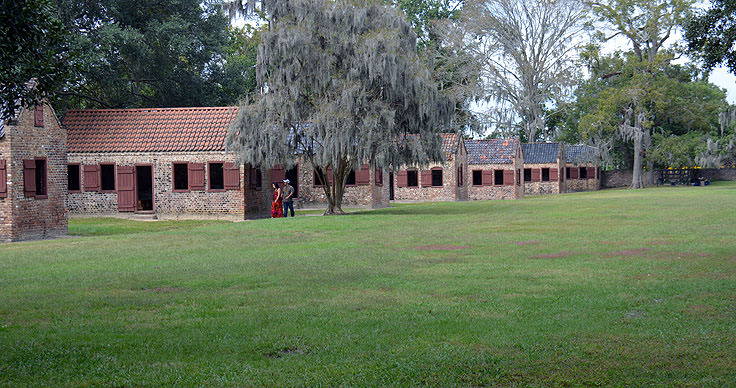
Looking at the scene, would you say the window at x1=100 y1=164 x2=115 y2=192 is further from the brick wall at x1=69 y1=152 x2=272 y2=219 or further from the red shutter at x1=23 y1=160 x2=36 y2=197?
the red shutter at x1=23 y1=160 x2=36 y2=197

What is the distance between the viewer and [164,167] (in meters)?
33.8

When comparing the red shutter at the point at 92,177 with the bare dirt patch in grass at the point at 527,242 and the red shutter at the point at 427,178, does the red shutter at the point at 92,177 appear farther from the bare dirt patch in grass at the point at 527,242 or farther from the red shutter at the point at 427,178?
the red shutter at the point at 427,178

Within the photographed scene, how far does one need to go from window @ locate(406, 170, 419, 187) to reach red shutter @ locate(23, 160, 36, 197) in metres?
31.6

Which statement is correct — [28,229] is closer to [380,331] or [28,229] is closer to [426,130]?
[426,130]

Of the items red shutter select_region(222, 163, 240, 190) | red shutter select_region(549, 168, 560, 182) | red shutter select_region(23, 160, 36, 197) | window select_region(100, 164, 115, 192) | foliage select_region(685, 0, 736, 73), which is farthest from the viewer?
red shutter select_region(549, 168, 560, 182)

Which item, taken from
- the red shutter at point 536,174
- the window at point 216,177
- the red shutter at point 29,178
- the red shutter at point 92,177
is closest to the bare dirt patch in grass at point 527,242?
the red shutter at point 29,178

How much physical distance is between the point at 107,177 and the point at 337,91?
468 inches

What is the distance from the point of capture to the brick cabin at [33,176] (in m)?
22.4

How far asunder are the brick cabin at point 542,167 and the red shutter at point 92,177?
39.7 metres

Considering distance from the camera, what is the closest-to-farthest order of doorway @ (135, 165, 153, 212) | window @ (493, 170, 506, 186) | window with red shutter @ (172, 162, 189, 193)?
window with red shutter @ (172, 162, 189, 193) → doorway @ (135, 165, 153, 212) → window @ (493, 170, 506, 186)

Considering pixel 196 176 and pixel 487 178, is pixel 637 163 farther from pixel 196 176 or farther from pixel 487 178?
pixel 196 176

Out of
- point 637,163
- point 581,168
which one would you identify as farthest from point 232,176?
point 581,168

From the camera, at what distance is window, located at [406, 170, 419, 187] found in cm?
5231

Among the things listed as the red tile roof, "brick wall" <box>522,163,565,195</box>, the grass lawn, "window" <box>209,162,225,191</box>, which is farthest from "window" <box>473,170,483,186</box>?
the grass lawn
